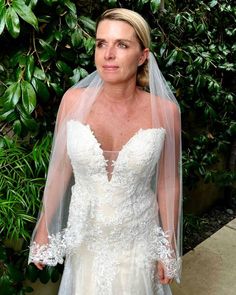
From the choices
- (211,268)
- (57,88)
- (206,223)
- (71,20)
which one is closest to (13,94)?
(57,88)

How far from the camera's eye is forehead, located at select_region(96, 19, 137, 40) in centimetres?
133

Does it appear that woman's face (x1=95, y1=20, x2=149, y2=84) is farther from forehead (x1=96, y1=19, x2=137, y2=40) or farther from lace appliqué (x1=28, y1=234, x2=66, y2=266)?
lace appliqué (x1=28, y1=234, x2=66, y2=266)

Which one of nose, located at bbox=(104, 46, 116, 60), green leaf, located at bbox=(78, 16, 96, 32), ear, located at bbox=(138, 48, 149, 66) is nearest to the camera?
nose, located at bbox=(104, 46, 116, 60)

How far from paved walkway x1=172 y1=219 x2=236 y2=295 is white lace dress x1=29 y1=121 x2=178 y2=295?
3.36 ft

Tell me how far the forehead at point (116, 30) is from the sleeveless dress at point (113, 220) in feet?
1.10

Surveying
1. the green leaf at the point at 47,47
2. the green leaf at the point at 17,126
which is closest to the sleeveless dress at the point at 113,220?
the green leaf at the point at 17,126

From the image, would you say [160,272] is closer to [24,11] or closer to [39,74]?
[39,74]

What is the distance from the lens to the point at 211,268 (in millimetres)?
2764

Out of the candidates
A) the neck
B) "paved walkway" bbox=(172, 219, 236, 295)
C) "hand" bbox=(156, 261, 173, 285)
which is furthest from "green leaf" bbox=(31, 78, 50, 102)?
"paved walkway" bbox=(172, 219, 236, 295)

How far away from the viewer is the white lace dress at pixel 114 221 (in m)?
1.41

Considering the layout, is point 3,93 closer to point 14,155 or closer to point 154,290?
point 14,155

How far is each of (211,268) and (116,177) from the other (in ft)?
5.55

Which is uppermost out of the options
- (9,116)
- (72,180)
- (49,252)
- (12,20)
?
(12,20)

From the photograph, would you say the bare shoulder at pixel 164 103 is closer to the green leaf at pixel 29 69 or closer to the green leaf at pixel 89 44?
the green leaf at pixel 89 44
